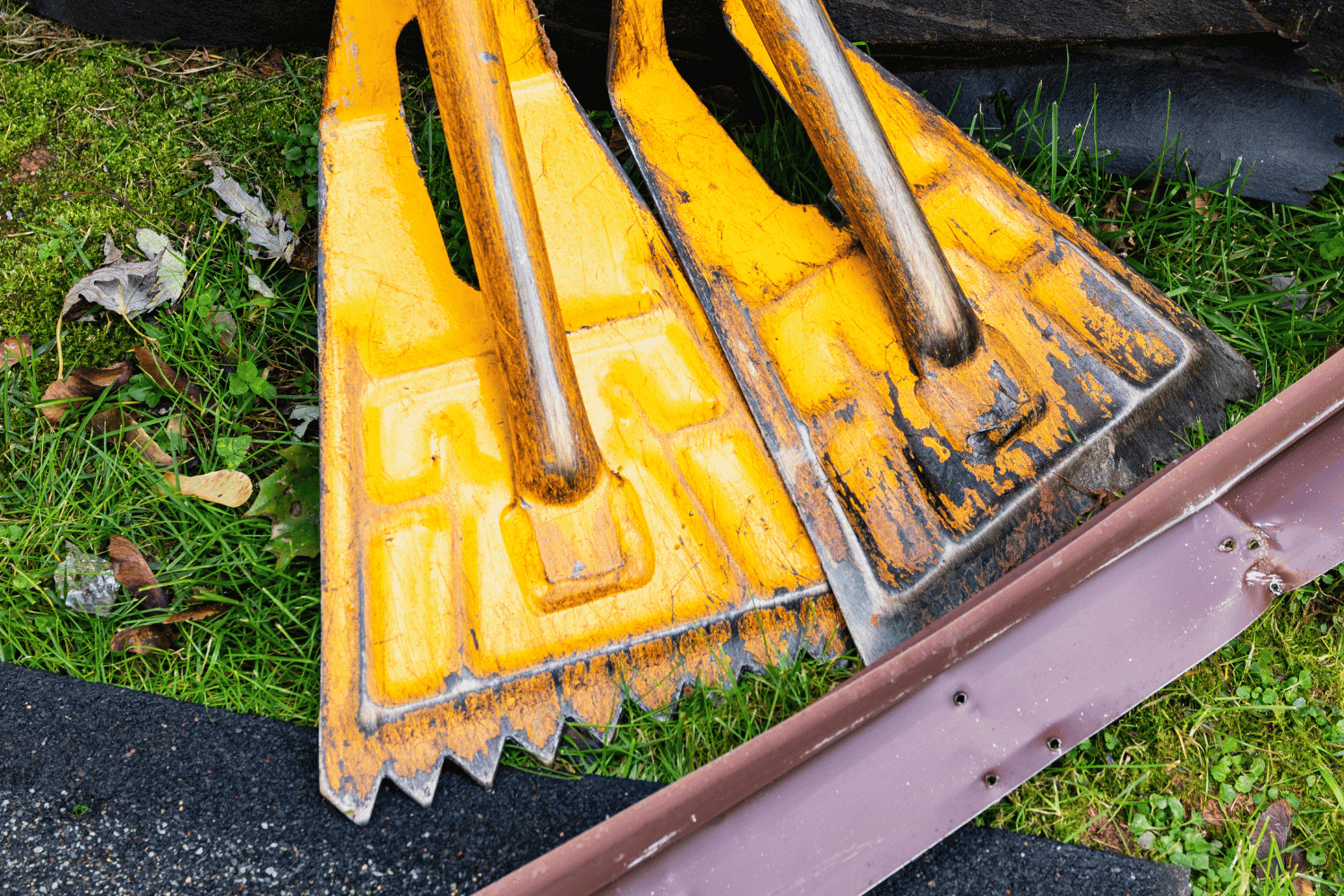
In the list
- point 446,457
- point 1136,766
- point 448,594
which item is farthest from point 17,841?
point 1136,766

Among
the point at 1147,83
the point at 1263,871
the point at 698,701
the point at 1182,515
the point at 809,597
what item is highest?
the point at 1147,83

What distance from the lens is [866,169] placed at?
5.00 ft

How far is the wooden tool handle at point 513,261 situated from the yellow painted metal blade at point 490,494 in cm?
11

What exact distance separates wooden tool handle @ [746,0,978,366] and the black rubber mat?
2.93 ft

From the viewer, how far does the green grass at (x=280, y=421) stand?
1477 millimetres

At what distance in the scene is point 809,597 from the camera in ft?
4.88

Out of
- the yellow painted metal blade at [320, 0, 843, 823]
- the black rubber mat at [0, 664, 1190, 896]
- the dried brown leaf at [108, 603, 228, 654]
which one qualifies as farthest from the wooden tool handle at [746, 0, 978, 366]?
the dried brown leaf at [108, 603, 228, 654]

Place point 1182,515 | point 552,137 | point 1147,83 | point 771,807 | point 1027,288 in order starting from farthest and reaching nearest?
point 1147,83 → point 552,137 → point 1027,288 → point 1182,515 → point 771,807

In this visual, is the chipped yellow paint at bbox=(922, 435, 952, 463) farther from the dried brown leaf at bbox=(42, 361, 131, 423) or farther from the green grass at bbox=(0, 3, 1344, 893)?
the dried brown leaf at bbox=(42, 361, 131, 423)

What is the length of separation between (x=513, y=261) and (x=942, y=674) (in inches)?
37.6

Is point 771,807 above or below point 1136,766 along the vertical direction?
above

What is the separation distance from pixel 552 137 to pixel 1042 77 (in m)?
1.18

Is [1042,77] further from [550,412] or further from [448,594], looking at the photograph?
[448,594]

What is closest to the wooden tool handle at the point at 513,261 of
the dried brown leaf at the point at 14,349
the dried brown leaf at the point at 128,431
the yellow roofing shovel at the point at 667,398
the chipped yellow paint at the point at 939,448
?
the yellow roofing shovel at the point at 667,398
